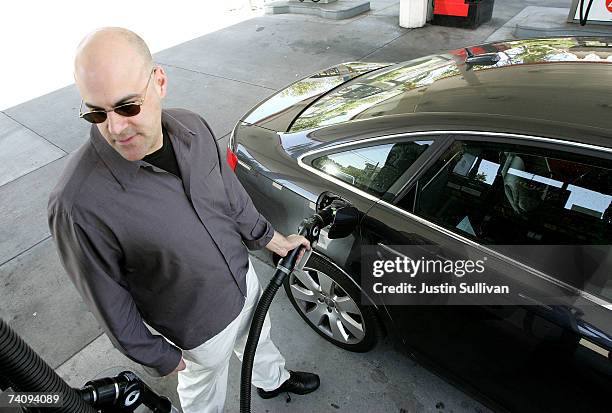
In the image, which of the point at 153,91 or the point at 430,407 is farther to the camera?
the point at 430,407

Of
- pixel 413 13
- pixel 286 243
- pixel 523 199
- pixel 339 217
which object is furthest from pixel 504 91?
pixel 413 13

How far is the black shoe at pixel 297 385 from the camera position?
2240 millimetres

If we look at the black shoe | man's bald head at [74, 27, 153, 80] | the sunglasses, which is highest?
man's bald head at [74, 27, 153, 80]

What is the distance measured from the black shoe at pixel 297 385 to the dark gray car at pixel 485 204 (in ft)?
0.97

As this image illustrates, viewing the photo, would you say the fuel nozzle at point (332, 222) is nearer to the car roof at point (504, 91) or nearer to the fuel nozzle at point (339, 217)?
the fuel nozzle at point (339, 217)

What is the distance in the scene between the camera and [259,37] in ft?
27.1

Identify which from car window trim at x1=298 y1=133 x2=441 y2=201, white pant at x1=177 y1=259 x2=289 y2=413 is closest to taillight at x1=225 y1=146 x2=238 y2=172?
car window trim at x1=298 y1=133 x2=441 y2=201

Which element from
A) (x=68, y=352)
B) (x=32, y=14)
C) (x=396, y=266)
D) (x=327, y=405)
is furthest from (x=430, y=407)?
(x=32, y=14)

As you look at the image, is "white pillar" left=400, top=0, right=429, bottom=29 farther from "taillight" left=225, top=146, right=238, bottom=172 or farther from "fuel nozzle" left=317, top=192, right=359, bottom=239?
"fuel nozzle" left=317, top=192, right=359, bottom=239

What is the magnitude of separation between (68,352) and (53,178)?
8.25 ft

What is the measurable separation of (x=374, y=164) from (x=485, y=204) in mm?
553

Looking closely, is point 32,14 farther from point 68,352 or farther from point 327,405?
point 327,405

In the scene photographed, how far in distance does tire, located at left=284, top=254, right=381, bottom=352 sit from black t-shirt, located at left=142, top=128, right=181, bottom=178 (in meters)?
1.05

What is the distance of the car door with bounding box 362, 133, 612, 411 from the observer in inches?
58.7
